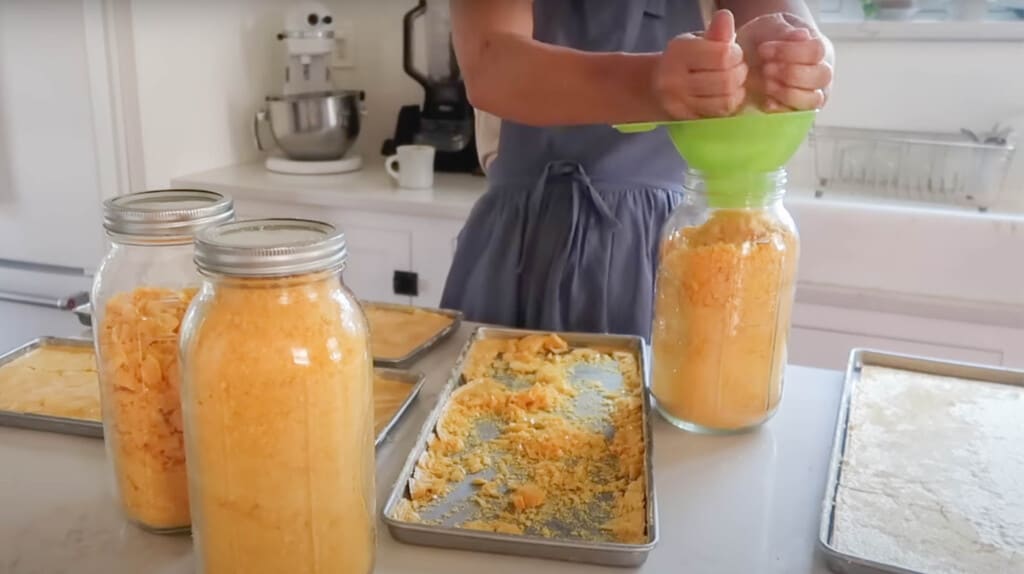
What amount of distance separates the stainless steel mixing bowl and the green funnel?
1363 mm

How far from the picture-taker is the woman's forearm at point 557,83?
0.68 metres

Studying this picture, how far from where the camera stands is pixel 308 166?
1.89 m

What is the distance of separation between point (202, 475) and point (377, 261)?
128 centimetres

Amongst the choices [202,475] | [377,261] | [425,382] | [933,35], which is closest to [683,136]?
[425,382]

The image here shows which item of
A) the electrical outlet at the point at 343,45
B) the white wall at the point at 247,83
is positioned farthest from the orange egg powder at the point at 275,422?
the electrical outlet at the point at 343,45

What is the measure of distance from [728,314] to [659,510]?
0.54ft

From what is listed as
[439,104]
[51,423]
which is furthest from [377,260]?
[51,423]

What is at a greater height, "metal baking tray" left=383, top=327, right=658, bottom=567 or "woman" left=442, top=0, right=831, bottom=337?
"woman" left=442, top=0, right=831, bottom=337

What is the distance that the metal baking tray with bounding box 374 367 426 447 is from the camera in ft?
2.11

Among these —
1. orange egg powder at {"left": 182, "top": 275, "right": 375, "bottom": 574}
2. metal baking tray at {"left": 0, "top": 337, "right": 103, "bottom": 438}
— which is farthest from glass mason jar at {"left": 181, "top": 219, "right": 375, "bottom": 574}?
metal baking tray at {"left": 0, "top": 337, "right": 103, "bottom": 438}

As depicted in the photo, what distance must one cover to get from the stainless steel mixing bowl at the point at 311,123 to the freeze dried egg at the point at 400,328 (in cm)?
105

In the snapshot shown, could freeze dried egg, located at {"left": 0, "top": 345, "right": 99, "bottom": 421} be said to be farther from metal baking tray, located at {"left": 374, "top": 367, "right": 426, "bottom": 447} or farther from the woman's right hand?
the woman's right hand

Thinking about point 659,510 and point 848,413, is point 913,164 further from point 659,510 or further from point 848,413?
point 659,510

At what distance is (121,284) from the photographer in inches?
20.1
